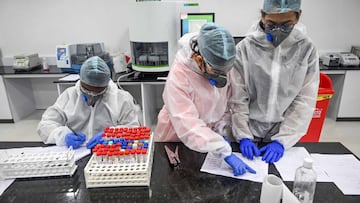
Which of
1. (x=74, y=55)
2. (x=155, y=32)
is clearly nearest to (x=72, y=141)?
(x=155, y=32)

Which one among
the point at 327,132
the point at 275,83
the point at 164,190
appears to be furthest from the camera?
the point at 327,132

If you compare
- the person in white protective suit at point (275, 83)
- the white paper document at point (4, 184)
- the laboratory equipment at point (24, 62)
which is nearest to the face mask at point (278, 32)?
the person in white protective suit at point (275, 83)

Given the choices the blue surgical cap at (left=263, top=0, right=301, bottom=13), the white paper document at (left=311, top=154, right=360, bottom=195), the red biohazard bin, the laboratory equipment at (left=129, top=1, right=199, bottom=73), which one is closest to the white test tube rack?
the white paper document at (left=311, top=154, right=360, bottom=195)

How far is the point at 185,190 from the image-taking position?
3.16ft

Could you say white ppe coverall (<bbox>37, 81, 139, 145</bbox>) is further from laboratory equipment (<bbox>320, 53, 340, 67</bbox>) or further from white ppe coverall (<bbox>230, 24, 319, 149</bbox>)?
laboratory equipment (<bbox>320, 53, 340, 67</bbox>)

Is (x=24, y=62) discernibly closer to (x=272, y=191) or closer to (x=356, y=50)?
(x=272, y=191)

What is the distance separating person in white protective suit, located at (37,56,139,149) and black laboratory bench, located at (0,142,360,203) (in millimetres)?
395

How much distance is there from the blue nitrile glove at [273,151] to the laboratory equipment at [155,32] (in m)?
1.69

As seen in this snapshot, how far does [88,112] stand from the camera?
4.95ft

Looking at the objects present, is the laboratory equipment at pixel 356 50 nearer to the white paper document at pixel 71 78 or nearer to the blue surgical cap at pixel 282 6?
the blue surgical cap at pixel 282 6

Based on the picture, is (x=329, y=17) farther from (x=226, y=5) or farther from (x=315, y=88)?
(x=315, y=88)

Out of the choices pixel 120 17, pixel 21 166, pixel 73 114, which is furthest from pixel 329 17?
pixel 21 166

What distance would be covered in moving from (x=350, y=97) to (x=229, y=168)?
9.09 feet

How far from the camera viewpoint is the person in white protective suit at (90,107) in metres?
1.39
